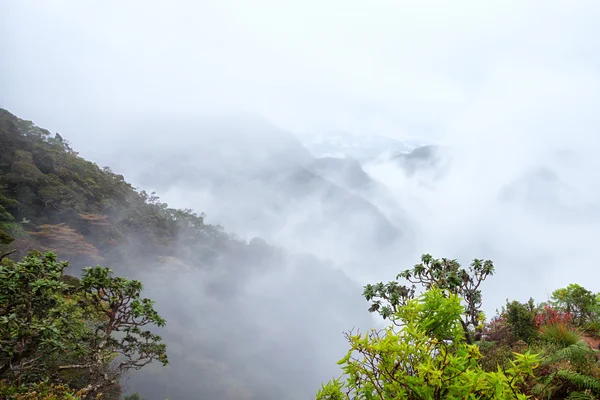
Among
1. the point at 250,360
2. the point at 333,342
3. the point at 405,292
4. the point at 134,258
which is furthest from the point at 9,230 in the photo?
the point at 333,342

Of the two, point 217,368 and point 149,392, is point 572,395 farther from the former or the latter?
point 217,368

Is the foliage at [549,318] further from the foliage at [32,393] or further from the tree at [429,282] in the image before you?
the foliage at [32,393]

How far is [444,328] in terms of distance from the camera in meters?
3.94

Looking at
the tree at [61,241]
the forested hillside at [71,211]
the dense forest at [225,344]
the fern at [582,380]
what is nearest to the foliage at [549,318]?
the dense forest at [225,344]

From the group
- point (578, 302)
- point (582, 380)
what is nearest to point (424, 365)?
point (582, 380)

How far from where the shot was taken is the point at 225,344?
4191cm

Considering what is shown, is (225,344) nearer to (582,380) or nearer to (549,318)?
(549,318)

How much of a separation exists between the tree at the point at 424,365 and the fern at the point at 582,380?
196 inches

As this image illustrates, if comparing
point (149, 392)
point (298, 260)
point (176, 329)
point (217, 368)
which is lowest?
point (149, 392)

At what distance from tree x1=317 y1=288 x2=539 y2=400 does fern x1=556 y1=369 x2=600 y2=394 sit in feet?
16.3

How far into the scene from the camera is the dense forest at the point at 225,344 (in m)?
3.54

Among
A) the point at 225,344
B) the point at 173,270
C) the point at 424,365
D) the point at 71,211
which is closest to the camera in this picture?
the point at 424,365

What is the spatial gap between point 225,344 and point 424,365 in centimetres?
4400

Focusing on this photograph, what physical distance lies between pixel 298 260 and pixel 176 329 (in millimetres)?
78422
